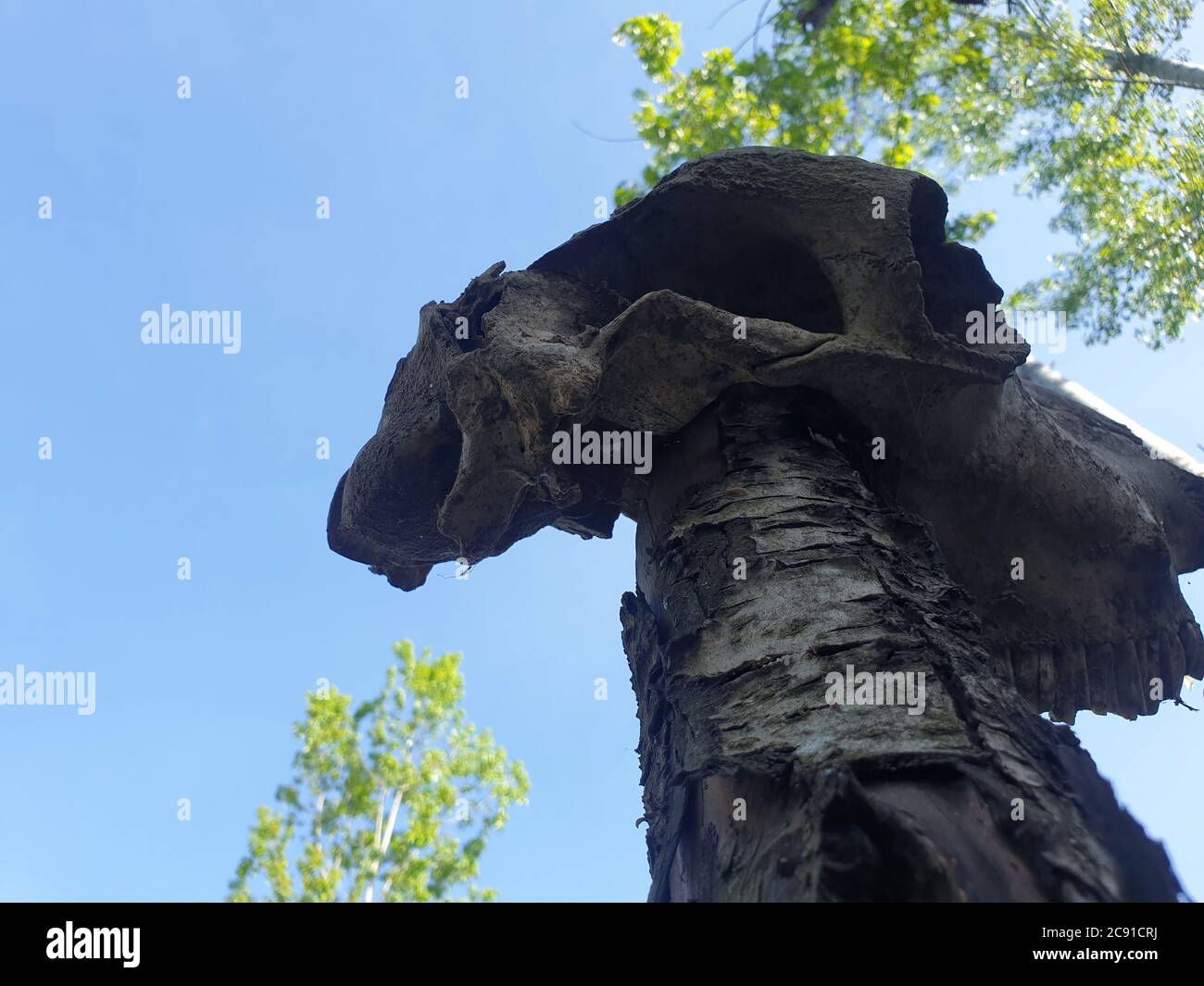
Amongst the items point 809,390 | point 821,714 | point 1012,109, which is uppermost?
point 1012,109

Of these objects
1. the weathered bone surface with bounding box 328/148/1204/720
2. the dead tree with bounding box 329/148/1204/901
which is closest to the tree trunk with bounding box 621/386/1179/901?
the dead tree with bounding box 329/148/1204/901

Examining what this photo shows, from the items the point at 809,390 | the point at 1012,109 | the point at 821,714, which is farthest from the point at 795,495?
the point at 1012,109

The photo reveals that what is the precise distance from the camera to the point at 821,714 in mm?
Result: 2502

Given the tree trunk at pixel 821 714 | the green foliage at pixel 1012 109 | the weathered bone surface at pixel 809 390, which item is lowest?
the tree trunk at pixel 821 714

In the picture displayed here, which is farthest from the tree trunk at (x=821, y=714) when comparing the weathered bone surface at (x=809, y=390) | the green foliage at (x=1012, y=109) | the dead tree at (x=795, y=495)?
the green foliage at (x=1012, y=109)

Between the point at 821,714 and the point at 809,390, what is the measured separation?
1488 mm

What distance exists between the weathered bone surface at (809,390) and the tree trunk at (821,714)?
→ 205 millimetres

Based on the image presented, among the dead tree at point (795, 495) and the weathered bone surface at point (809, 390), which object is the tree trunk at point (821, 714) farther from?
the weathered bone surface at point (809, 390)

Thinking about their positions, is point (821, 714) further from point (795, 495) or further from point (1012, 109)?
point (1012, 109)

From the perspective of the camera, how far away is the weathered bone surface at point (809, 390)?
3566 millimetres

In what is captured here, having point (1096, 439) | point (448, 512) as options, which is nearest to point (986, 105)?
point (1096, 439)

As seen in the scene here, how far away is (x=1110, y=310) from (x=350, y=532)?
23.1 ft
